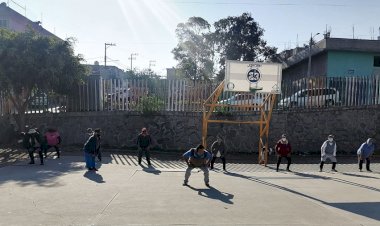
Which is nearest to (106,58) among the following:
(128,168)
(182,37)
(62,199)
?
(182,37)

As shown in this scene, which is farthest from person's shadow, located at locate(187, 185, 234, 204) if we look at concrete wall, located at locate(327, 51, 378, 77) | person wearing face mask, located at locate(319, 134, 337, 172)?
concrete wall, located at locate(327, 51, 378, 77)

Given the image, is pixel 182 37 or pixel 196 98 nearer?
pixel 196 98

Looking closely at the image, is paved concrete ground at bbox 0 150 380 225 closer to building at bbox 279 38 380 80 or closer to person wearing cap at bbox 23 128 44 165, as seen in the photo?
person wearing cap at bbox 23 128 44 165

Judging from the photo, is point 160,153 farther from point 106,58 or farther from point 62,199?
point 106,58

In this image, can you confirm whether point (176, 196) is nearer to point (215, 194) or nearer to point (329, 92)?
point (215, 194)

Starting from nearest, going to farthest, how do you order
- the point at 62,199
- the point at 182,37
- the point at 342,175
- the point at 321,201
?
1. the point at 62,199
2. the point at 321,201
3. the point at 342,175
4. the point at 182,37

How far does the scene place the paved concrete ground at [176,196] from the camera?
7.18 m

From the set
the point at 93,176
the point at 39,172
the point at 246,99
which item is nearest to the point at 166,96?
the point at 246,99

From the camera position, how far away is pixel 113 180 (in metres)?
10.8

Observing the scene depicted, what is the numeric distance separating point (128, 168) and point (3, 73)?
740 cm

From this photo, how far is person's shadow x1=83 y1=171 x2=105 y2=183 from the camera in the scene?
10734 mm

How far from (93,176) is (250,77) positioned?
720 centimetres

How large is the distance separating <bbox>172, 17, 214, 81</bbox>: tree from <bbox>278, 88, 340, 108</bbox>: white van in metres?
19.4

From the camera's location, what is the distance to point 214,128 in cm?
1844
